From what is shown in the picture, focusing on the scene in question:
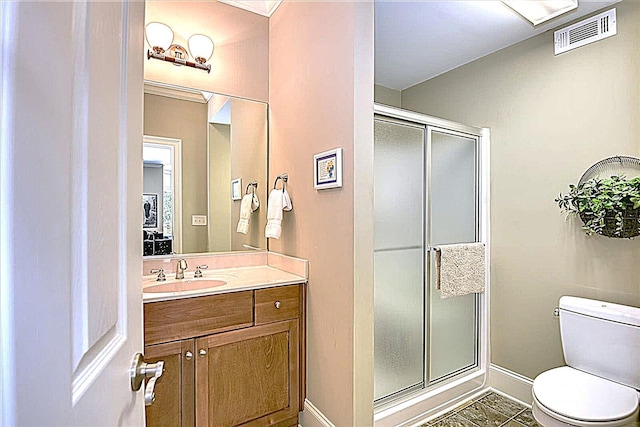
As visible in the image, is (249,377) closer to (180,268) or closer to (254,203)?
(180,268)

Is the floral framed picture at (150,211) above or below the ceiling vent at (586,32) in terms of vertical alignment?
below

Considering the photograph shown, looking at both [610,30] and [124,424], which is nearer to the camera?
[124,424]

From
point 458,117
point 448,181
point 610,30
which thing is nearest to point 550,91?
point 610,30

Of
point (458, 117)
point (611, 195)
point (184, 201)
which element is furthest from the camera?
point (458, 117)

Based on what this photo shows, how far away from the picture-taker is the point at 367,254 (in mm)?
1668

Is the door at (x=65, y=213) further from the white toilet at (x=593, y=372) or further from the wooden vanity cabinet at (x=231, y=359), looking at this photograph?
the white toilet at (x=593, y=372)

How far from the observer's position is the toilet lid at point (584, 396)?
1570 mm

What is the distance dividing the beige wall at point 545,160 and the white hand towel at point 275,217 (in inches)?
65.0

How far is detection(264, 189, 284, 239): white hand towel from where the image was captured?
6.87 ft

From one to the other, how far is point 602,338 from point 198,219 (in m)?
2.52

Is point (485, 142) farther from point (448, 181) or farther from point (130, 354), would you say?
point (130, 354)

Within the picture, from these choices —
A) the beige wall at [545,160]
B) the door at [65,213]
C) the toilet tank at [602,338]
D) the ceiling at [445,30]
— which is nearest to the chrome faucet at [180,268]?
the door at [65,213]

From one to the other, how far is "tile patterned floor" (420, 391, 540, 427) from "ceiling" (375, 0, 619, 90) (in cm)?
245

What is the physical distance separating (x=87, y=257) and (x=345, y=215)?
4.27 ft
